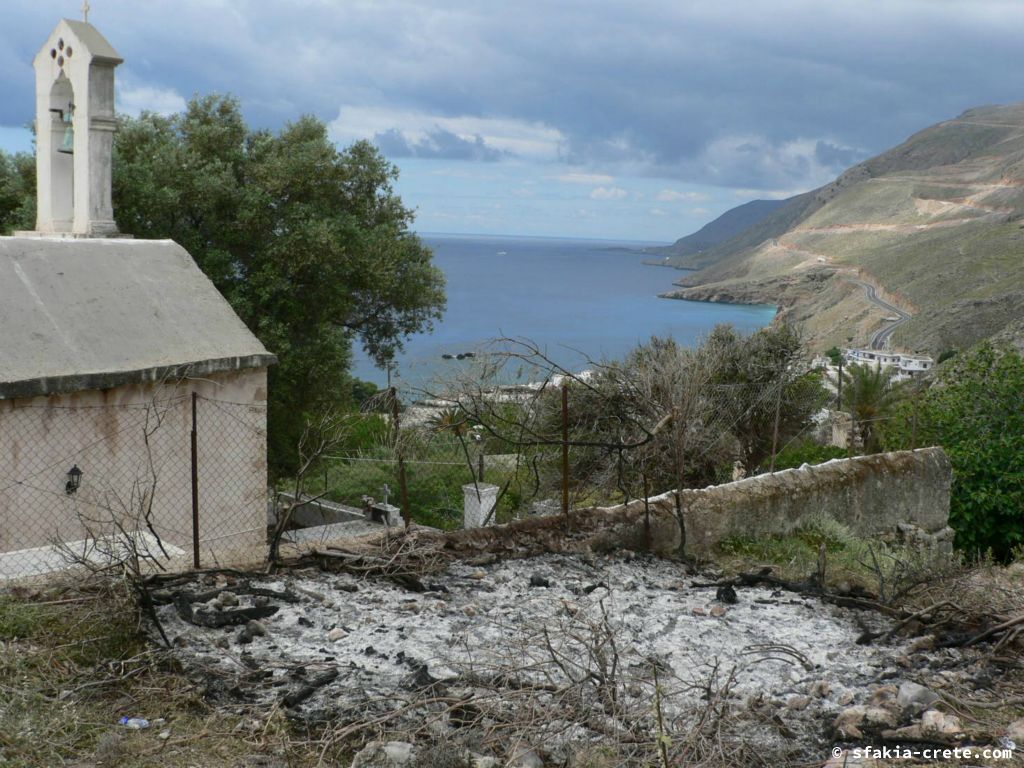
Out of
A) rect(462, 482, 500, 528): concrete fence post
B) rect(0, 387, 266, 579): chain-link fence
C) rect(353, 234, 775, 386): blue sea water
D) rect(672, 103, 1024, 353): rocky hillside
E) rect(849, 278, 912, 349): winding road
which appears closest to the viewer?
rect(0, 387, 266, 579): chain-link fence

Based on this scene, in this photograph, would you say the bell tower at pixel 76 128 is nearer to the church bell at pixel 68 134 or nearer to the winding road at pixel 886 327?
the church bell at pixel 68 134

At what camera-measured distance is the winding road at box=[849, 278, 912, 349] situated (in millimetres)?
70463

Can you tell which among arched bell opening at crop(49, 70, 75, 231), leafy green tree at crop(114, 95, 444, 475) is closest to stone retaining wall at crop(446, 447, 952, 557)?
arched bell opening at crop(49, 70, 75, 231)

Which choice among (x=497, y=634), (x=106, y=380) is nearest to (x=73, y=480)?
(x=106, y=380)

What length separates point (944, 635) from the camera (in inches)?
235

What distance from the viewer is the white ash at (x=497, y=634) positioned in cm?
509

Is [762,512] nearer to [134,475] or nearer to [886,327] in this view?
[134,475]

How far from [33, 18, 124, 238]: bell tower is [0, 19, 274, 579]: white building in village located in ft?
0.07

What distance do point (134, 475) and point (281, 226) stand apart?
850 cm

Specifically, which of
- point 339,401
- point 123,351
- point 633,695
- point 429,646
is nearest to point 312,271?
point 339,401

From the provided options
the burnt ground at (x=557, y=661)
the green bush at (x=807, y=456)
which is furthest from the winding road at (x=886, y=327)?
the burnt ground at (x=557, y=661)

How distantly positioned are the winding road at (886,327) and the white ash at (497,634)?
218 ft

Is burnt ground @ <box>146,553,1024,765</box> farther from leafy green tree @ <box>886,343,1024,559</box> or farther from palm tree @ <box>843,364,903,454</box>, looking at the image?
palm tree @ <box>843,364,903,454</box>

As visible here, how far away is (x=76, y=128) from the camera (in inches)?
435
